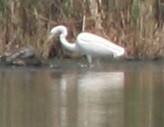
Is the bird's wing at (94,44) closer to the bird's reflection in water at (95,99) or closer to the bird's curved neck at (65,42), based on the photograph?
the bird's curved neck at (65,42)

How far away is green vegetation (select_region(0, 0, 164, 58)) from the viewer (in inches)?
728

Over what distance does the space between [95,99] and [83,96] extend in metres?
0.42

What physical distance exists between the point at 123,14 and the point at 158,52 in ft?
3.93

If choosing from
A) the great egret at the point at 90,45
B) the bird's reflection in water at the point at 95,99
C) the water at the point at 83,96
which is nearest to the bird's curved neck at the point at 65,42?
the great egret at the point at 90,45

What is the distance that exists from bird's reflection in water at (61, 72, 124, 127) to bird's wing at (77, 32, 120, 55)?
1.30 m

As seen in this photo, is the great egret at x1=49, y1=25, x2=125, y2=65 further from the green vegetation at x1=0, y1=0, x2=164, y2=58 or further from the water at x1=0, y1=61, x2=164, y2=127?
the green vegetation at x1=0, y1=0, x2=164, y2=58

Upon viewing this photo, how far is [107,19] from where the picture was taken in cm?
1903

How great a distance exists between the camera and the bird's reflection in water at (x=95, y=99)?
34.1 ft

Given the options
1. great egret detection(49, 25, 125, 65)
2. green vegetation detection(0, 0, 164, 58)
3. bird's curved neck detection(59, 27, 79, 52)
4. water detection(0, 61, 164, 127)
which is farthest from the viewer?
green vegetation detection(0, 0, 164, 58)

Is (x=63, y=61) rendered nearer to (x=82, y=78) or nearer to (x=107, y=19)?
(x=107, y=19)

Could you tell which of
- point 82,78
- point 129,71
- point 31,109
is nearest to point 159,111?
point 31,109

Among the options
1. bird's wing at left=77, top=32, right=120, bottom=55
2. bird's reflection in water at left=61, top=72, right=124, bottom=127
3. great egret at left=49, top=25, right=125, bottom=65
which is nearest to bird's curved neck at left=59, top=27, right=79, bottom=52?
great egret at left=49, top=25, right=125, bottom=65

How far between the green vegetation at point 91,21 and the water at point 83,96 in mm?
683

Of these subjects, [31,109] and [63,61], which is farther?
[63,61]
